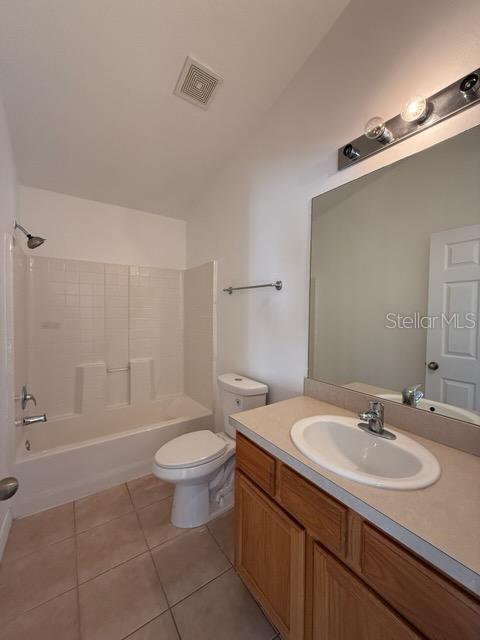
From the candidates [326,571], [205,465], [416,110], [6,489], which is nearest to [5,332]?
[6,489]

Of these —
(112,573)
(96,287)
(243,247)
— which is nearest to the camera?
(112,573)

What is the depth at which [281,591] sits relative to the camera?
35.5 inches

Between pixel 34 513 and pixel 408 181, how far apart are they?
9.19ft

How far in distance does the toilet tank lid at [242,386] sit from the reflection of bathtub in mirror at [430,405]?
603mm

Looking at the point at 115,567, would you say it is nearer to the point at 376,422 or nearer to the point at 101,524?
the point at 101,524

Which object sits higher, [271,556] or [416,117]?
[416,117]

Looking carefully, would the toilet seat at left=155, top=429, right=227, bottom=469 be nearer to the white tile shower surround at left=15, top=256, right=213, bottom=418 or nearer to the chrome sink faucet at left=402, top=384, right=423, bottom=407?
the white tile shower surround at left=15, top=256, right=213, bottom=418

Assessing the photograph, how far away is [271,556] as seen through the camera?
94cm

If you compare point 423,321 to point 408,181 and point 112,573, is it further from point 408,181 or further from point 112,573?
point 112,573

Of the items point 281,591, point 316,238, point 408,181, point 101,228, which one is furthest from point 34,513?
point 408,181

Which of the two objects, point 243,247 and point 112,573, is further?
point 243,247

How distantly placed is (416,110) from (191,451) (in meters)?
1.96

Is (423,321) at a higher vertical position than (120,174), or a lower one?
lower

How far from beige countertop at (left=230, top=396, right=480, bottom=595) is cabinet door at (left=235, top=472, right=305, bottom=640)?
0.24 metres
